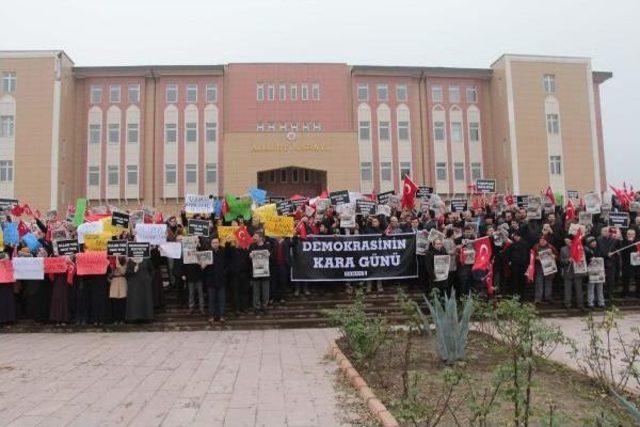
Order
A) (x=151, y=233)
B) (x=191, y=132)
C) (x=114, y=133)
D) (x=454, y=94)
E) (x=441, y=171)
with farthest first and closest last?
(x=454, y=94)
(x=441, y=171)
(x=191, y=132)
(x=114, y=133)
(x=151, y=233)

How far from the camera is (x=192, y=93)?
4659 centimetres

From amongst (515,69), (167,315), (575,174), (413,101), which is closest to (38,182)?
(413,101)

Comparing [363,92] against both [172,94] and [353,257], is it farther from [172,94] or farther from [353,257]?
[353,257]

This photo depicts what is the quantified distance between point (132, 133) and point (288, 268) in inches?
1406

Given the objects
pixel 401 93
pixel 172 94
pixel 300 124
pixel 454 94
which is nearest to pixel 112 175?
pixel 172 94

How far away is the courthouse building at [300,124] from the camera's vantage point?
1710 inches

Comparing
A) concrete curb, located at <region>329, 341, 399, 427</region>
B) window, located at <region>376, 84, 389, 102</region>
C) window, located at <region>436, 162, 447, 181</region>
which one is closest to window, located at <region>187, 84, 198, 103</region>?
window, located at <region>376, 84, 389, 102</region>

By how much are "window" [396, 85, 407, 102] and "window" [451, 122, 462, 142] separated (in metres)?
4.69

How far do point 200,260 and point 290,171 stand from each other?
1341 inches

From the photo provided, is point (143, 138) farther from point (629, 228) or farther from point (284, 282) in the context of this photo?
point (629, 228)

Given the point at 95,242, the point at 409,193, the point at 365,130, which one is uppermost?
the point at 365,130

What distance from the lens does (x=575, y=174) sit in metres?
46.7

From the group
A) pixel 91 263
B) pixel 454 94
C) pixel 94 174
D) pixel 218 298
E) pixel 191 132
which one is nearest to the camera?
pixel 91 263

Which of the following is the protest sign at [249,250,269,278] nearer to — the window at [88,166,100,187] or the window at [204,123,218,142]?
the window at [204,123,218,142]
